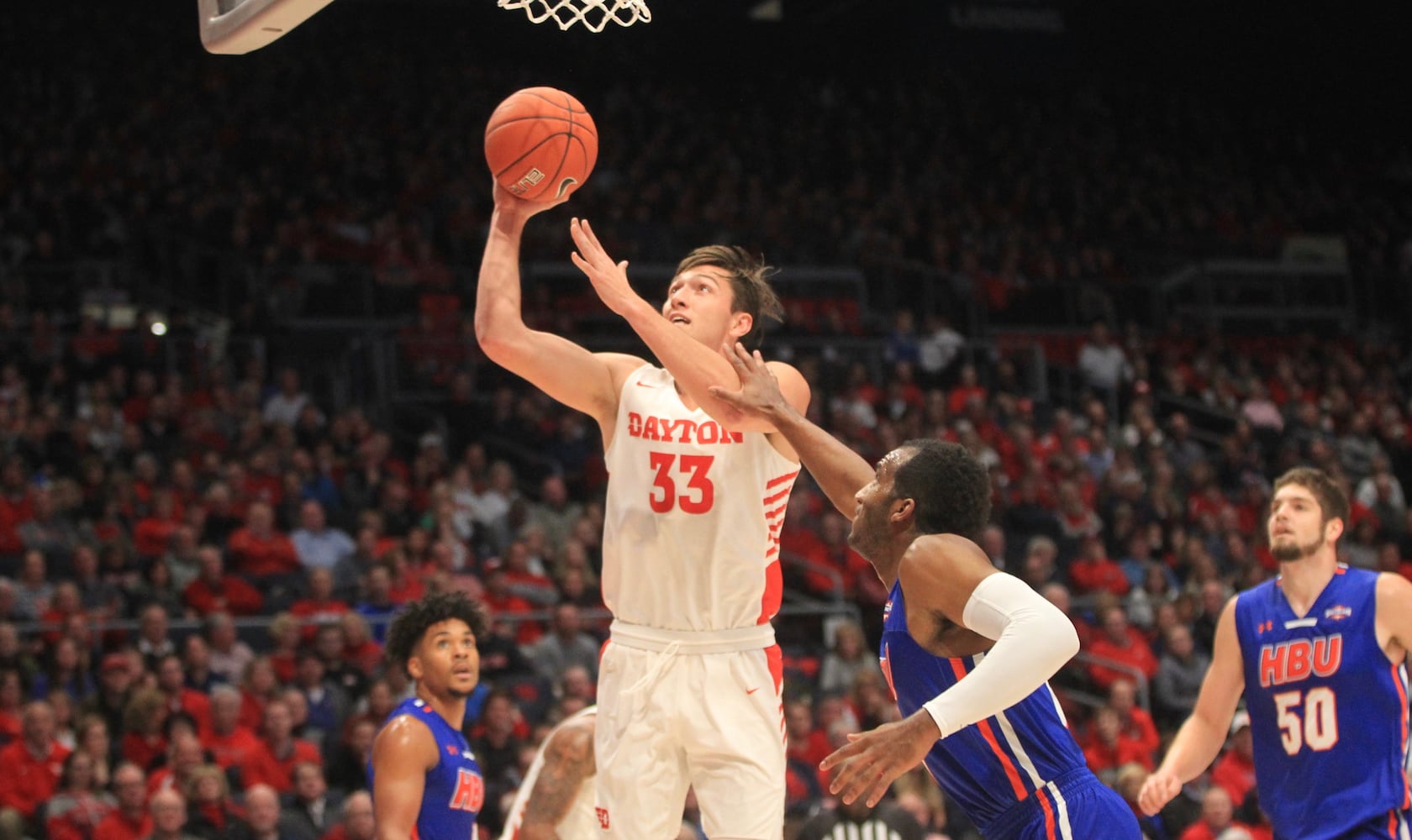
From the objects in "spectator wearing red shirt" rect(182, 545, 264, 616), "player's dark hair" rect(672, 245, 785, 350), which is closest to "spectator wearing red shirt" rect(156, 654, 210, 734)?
"spectator wearing red shirt" rect(182, 545, 264, 616)

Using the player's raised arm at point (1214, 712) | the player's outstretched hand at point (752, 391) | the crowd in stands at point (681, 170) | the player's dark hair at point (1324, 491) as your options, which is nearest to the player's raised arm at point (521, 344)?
the player's outstretched hand at point (752, 391)

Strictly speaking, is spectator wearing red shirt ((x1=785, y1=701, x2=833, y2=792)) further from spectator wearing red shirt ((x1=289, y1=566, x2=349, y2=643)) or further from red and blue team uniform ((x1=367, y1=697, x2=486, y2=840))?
red and blue team uniform ((x1=367, y1=697, x2=486, y2=840))

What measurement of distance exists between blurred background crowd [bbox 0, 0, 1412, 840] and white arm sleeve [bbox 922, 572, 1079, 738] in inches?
187

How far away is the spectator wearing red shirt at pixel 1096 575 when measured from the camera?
41.4ft

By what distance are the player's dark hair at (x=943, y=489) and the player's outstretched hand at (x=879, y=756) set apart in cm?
67

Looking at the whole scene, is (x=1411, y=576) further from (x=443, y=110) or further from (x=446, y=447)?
(x=443, y=110)

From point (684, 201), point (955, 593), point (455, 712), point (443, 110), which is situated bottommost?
point (455, 712)

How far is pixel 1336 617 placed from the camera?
566cm

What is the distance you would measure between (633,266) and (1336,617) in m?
11.5

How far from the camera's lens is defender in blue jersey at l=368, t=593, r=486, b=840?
18.0 ft

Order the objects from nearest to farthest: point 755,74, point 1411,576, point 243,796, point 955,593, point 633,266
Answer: point 955,593
point 243,796
point 1411,576
point 633,266
point 755,74

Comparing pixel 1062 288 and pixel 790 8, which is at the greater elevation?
pixel 790 8

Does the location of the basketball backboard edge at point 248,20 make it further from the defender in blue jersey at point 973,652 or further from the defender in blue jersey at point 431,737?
the defender in blue jersey at point 431,737

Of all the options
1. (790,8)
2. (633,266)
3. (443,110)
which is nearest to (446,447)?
(633,266)
